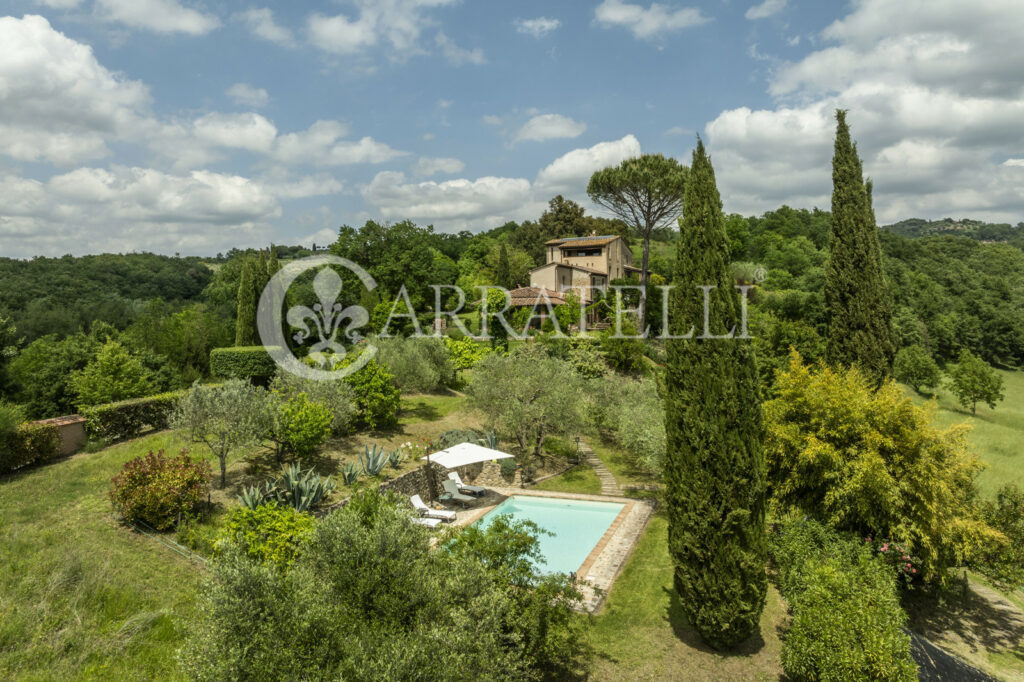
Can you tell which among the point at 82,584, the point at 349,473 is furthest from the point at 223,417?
the point at 82,584

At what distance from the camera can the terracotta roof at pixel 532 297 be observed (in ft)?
143

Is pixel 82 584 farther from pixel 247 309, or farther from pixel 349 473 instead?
pixel 247 309

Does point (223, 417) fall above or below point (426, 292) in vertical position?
below

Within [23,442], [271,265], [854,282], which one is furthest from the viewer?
[271,265]

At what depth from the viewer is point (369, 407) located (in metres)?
22.2

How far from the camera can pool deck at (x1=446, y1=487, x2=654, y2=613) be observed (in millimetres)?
12797

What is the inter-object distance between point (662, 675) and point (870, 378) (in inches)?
601

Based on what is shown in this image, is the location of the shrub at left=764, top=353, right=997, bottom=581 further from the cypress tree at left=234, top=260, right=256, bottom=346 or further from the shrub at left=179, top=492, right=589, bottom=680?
the cypress tree at left=234, top=260, right=256, bottom=346

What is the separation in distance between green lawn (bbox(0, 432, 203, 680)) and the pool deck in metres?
7.81

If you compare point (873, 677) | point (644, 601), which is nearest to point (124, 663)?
point (644, 601)

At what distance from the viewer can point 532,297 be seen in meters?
44.5

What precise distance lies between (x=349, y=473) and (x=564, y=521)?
25.8 feet

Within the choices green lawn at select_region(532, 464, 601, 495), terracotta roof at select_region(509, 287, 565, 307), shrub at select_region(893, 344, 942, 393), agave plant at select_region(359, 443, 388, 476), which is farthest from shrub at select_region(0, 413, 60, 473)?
shrub at select_region(893, 344, 942, 393)

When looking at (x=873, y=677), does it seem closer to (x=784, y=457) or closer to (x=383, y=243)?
(x=784, y=457)
